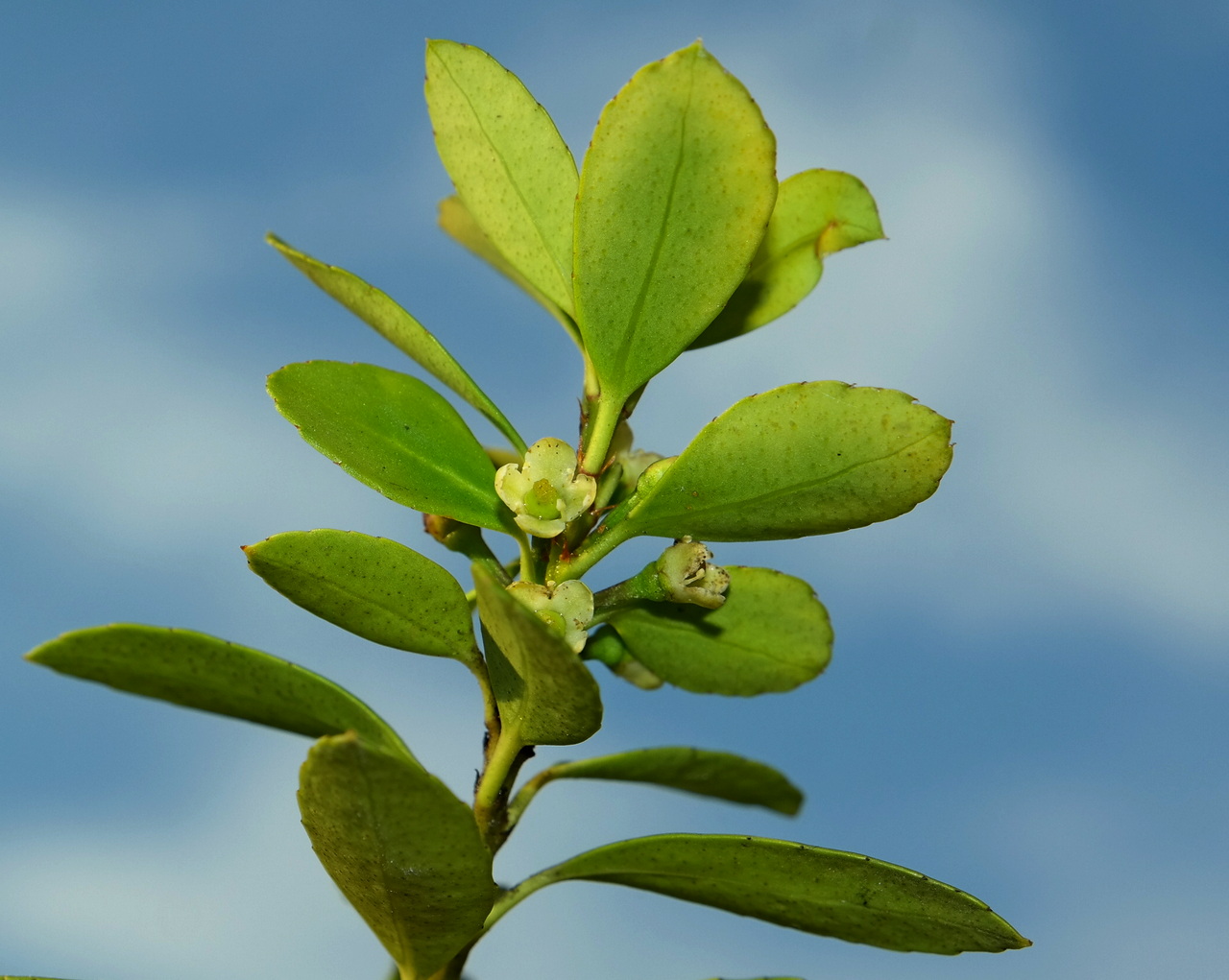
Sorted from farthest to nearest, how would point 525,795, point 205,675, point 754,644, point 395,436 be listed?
point 754,644 < point 525,795 < point 395,436 < point 205,675

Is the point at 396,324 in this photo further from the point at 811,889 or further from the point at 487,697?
the point at 811,889

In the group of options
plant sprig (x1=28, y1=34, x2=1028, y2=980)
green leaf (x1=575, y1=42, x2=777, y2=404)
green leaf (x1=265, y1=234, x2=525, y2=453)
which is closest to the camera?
plant sprig (x1=28, y1=34, x2=1028, y2=980)

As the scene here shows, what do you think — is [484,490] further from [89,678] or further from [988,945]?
[988,945]

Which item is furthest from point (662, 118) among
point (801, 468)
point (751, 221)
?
point (801, 468)

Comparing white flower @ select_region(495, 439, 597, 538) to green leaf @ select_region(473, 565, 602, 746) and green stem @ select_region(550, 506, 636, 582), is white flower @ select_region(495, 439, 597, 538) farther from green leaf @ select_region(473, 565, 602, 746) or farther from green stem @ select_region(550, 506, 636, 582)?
green leaf @ select_region(473, 565, 602, 746)

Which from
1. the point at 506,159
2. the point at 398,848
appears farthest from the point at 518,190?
the point at 398,848

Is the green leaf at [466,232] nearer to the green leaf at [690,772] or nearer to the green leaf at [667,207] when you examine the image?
the green leaf at [667,207]

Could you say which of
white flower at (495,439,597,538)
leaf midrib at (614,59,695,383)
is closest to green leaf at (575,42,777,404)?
leaf midrib at (614,59,695,383)
